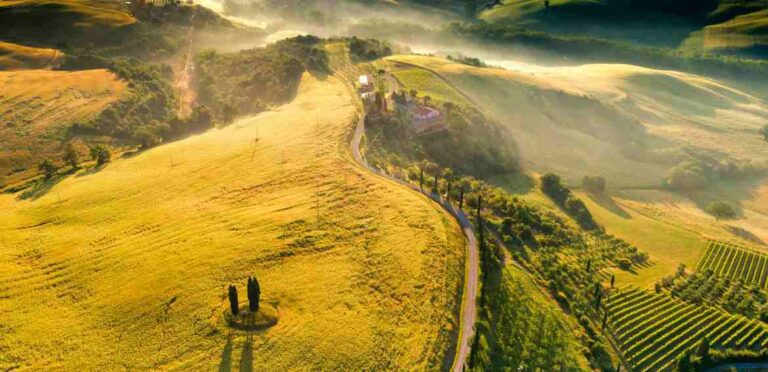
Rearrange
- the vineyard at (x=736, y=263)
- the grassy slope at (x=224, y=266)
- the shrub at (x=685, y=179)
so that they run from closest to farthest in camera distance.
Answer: the grassy slope at (x=224, y=266)
the vineyard at (x=736, y=263)
the shrub at (x=685, y=179)

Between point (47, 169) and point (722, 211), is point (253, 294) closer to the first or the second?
point (47, 169)

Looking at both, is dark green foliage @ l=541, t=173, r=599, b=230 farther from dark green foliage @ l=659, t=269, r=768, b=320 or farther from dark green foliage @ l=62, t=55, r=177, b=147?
dark green foliage @ l=62, t=55, r=177, b=147

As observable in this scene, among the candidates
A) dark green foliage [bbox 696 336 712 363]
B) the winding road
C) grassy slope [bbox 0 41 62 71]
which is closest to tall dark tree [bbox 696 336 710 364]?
dark green foliage [bbox 696 336 712 363]

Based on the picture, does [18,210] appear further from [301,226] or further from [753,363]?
[753,363]

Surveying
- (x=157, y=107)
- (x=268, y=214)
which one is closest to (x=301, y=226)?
(x=268, y=214)

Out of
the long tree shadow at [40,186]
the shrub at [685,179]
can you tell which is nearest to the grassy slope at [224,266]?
the long tree shadow at [40,186]

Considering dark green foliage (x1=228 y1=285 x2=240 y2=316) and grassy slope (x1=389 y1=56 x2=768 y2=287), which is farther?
grassy slope (x1=389 y1=56 x2=768 y2=287)

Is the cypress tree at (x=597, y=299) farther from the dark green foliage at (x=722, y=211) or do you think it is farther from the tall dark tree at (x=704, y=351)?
the dark green foliage at (x=722, y=211)
